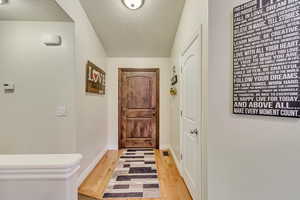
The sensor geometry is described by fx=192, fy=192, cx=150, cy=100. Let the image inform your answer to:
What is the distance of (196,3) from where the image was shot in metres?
2.16

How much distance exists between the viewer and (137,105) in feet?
15.8

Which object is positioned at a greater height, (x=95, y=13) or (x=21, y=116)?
(x=95, y=13)

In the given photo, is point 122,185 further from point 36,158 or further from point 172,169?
point 36,158

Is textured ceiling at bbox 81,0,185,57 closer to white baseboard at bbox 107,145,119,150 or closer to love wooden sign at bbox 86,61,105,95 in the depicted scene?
love wooden sign at bbox 86,61,105,95

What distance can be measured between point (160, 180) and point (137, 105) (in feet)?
7.38

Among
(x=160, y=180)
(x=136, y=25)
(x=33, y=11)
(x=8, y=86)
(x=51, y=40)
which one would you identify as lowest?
(x=160, y=180)

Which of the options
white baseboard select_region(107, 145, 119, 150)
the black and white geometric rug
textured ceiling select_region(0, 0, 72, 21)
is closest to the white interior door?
the black and white geometric rug

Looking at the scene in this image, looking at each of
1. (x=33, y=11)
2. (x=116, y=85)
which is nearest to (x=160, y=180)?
(x=116, y=85)

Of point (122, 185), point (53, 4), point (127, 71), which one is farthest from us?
point (127, 71)

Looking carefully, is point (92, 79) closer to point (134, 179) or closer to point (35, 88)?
point (35, 88)

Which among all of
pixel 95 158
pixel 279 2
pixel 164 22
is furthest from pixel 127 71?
pixel 279 2

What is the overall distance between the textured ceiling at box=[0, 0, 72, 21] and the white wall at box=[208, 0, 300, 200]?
172 centimetres

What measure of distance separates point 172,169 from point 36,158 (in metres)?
2.80

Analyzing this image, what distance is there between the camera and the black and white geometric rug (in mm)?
2488
